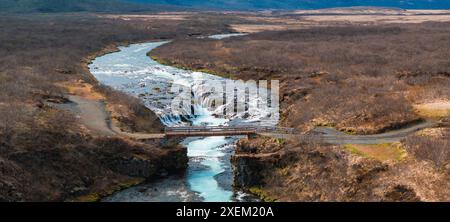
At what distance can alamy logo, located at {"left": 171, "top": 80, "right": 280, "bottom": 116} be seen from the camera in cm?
7681

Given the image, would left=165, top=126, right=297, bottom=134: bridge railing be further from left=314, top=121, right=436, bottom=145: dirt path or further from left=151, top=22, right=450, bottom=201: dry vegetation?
left=314, top=121, right=436, bottom=145: dirt path

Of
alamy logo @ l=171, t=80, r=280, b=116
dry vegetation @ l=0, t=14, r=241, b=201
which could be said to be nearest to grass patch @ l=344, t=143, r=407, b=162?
dry vegetation @ l=0, t=14, r=241, b=201

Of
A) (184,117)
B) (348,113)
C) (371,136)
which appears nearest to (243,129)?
(371,136)

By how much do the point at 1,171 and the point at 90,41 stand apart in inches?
4402

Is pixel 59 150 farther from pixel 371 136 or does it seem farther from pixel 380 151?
pixel 371 136

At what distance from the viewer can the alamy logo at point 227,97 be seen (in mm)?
76812

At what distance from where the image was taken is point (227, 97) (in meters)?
84.1

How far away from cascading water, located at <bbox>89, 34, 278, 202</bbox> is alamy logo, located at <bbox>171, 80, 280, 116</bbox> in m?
0.28

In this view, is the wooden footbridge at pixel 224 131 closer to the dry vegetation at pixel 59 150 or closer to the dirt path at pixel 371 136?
the dry vegetation at pixel 59 150

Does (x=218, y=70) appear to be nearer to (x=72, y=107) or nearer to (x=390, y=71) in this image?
(x=390, y=71)

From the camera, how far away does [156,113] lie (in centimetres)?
7119

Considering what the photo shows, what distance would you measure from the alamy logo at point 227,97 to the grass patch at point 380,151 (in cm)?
2651

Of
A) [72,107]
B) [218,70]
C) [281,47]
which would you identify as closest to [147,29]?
[281,47]

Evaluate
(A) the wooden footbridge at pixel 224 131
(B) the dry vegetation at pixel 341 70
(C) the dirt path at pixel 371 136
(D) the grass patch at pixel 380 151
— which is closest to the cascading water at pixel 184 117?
(A) the wooden footbridge at pixel 224 131
